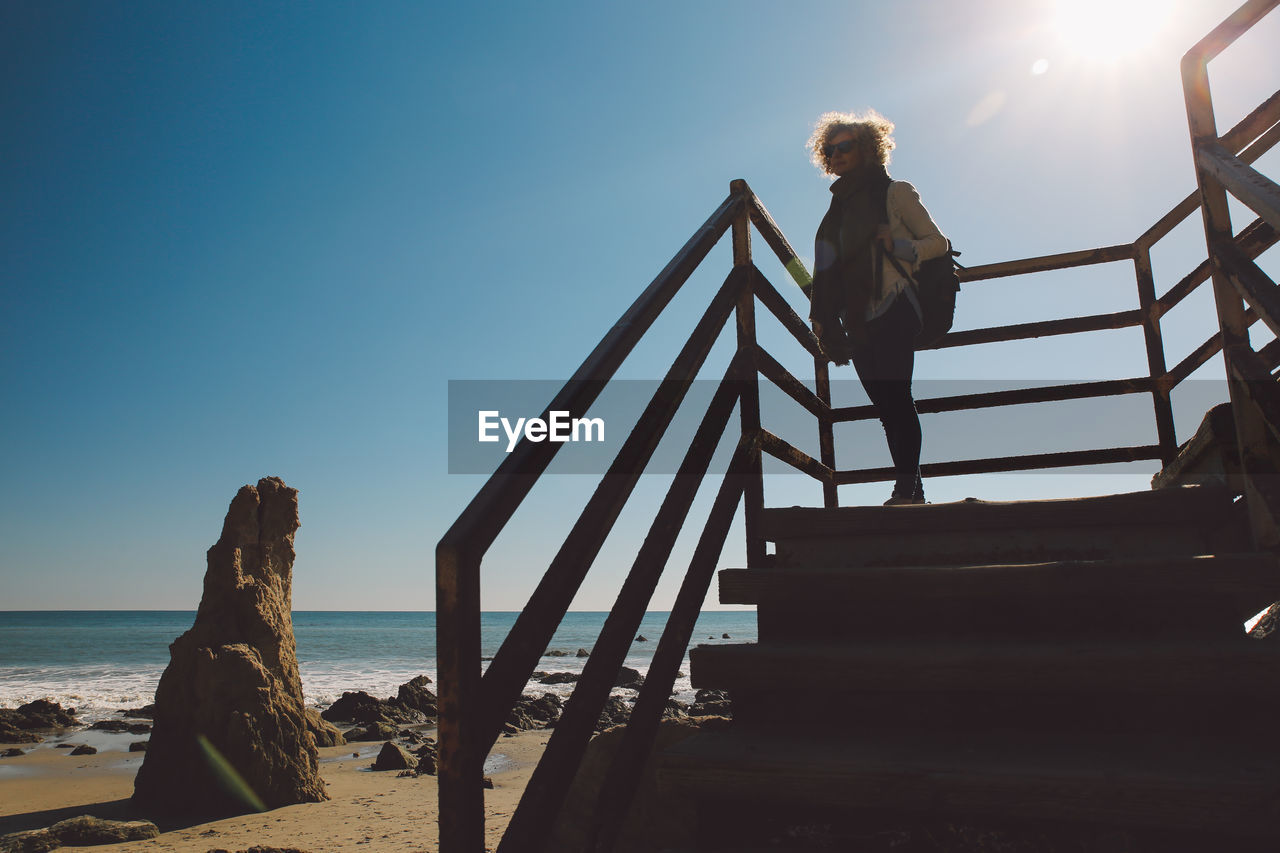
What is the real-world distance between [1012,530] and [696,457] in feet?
3.21

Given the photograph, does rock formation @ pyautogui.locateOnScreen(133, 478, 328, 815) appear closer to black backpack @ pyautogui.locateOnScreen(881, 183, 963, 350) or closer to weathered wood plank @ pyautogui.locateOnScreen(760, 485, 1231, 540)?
weathered wood plank @ pyautogui.locateOnScreen(760, 485, 1231, 540)

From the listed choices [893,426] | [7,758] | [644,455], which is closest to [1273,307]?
[893,426]

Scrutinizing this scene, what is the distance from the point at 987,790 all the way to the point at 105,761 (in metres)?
13.3

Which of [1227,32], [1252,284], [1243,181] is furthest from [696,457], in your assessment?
[1227,32]

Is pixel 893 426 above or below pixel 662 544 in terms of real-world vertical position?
above

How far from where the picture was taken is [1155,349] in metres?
3.56

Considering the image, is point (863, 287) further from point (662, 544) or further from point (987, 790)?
point (987, 790)

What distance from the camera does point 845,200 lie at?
3.32 meters

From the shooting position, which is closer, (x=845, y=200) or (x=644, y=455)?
(x=644, y=455)

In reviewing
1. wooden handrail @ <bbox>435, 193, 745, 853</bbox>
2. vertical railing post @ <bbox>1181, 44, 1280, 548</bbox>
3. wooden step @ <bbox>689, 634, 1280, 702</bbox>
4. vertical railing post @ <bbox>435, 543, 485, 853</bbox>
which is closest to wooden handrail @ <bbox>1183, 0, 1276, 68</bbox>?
vertical railing post @ <bbox>1181, 44, 1280, 548</bbox>

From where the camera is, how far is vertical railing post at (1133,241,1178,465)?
136 inches

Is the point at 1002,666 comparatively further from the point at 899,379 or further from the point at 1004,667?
the point at 899,379

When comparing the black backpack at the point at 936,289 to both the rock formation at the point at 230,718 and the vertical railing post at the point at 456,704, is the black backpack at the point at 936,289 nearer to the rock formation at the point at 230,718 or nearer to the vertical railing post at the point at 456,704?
the vertical railing post at the point at 456,704

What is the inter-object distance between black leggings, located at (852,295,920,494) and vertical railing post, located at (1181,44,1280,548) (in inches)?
39.3
